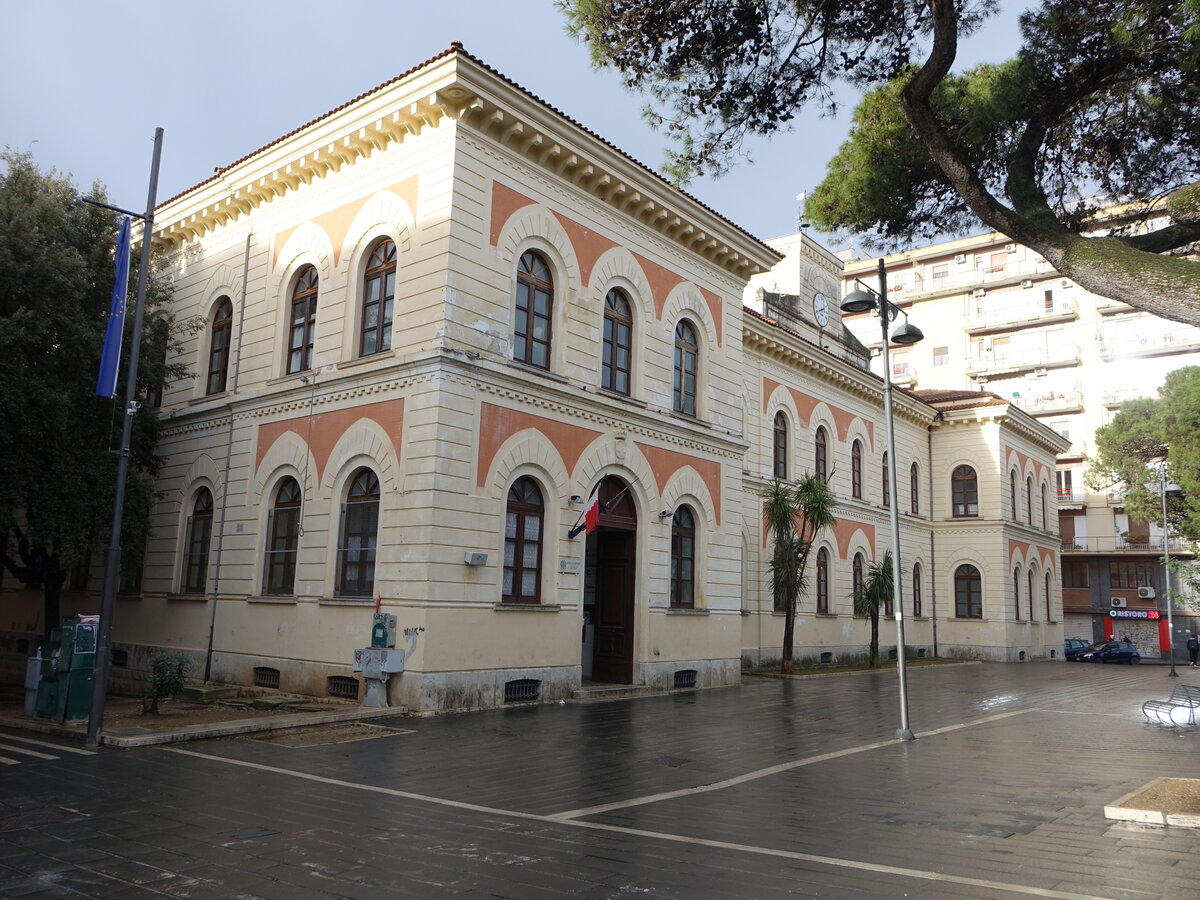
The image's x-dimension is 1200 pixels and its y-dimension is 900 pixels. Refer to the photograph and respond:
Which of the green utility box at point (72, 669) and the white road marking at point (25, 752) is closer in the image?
the white road marking at point (25, 752)

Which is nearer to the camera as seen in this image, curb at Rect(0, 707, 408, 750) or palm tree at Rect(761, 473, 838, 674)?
curb at Rect(0, 707, 408, 750)

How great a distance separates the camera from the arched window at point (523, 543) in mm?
16438

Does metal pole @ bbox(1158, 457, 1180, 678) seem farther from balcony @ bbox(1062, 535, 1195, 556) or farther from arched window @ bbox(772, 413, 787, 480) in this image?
arched window @ bbox(772, 413, 787, 480)

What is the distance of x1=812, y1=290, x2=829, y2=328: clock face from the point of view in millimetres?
33719

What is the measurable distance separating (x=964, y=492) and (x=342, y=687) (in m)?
30.1

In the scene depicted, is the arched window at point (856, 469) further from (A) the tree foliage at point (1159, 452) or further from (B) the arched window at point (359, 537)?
(B) the arched window at point (359, 537)

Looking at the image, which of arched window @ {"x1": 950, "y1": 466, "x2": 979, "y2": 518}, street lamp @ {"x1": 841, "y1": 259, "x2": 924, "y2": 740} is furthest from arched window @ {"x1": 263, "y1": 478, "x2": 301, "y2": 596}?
arched window @ {"x1": 950, "y1": 466, "x2": 979, "y2": 518}

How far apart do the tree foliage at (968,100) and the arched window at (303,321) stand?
8925 millimetres

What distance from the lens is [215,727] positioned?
1198 cm

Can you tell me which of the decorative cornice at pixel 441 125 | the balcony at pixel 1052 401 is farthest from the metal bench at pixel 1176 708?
the balcony at pixel 1052 401

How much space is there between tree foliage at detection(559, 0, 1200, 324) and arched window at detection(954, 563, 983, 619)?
2800 centimetres

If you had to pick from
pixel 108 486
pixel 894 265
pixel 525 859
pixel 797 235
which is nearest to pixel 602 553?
pixel 108 486

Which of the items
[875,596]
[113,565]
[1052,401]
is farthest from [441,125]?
[1052,401]

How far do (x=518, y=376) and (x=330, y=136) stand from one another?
5.77 meters
